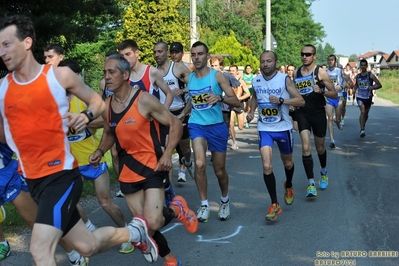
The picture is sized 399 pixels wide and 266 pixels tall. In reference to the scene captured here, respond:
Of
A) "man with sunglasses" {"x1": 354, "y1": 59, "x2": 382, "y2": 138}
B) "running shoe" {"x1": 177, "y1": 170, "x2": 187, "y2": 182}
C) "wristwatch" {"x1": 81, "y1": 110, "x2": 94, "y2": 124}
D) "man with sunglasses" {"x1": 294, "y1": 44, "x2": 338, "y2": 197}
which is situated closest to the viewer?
"wristwatch" {"x1": 81, "y1": 110, "x2": 94, "y2": 124}

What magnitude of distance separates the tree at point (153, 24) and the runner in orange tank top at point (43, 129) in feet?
98.2

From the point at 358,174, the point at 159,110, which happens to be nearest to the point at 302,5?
the point at 358,174

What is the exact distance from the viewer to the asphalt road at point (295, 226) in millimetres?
6512

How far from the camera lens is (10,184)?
5.94 metres

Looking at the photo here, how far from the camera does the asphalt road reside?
6512 millimetres

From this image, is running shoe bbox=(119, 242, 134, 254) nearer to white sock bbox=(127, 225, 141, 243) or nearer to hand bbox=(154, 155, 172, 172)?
hand bbox=(154, 155, 172, 172)

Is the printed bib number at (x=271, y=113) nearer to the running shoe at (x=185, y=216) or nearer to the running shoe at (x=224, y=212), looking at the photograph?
the running shoe at (x=224, y=212)

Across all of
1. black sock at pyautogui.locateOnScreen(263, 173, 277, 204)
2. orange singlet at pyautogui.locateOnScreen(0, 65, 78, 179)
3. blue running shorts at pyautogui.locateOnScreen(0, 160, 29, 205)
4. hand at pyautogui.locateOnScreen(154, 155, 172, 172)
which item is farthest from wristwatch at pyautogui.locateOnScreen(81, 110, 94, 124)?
black sock at pyautogui.locateOnScreen(263, 173, 277, 204)

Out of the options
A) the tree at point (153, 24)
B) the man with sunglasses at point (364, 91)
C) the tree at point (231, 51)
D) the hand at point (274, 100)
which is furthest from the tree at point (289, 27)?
the hand at point (274, 100)

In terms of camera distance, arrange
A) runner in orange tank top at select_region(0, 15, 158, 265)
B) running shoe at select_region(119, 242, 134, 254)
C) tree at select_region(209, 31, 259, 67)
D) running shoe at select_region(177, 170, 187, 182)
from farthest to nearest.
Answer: tree at select_region(209, 31, 259, 67)
running shoe at select_region(177, 170, 187, 182)
running shoe at select_region(119, 242, 134, 254)
runner in orange tank top at select_region(0, 15, 158, 265)

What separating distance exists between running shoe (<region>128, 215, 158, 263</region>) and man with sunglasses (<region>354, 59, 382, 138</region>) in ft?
43.6

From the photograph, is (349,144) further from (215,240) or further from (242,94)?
(215,240)

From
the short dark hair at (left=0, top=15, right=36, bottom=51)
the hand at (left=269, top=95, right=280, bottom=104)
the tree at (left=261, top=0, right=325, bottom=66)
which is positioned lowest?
the tree at (left=261, top=0, right=325, bottom=66)

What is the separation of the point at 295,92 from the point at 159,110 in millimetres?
3038
